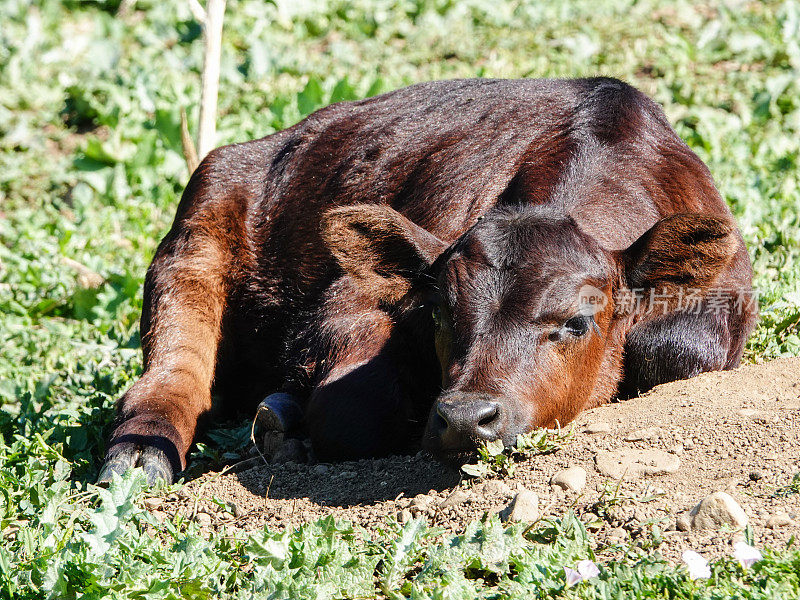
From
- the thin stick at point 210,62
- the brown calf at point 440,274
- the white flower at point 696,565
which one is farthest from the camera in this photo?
the thin stick at point 210,62

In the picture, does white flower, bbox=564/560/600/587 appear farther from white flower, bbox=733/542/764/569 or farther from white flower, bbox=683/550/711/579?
white flower, bbox=733/542/764/569

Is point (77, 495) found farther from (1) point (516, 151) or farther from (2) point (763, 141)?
(2) point (763, 141)

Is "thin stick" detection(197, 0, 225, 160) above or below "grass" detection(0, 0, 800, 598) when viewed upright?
Result: above

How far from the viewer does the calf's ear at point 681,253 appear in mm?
4824

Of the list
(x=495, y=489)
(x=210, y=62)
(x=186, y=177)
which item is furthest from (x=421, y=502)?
(x=186, y=177)

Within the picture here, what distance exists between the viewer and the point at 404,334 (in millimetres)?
5621

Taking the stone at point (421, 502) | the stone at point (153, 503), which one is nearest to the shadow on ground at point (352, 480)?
the stone at point (421, 502)

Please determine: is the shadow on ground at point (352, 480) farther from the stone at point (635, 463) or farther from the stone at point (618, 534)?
the stone at point (618, 534)

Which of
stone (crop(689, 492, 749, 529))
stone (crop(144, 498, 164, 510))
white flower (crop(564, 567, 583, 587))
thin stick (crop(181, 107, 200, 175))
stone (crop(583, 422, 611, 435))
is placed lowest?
stone (crop(144, 498, 164, 510))

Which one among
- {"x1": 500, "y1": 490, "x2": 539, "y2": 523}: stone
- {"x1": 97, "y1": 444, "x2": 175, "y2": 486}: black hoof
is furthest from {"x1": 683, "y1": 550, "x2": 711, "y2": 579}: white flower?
{"x1": 97, "y1": 444, "x2": 175, "y2": 486}: black hoof

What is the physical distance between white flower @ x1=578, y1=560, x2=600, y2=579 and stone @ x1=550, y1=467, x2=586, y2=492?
0.61 m

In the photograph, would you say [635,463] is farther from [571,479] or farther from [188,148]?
[188,148]

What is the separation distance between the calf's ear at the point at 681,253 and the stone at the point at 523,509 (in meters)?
1.45

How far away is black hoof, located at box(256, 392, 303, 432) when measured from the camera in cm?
559
